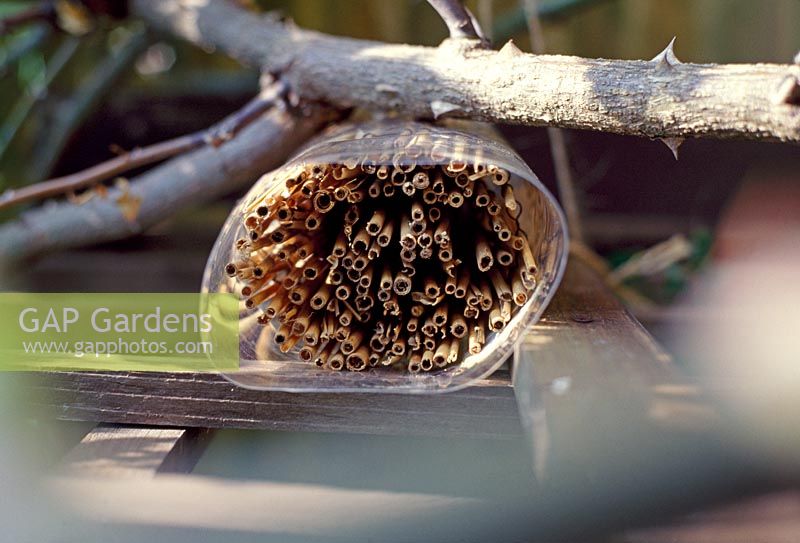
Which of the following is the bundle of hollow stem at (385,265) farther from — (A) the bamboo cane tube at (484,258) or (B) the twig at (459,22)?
(B) the twig at (459,22)

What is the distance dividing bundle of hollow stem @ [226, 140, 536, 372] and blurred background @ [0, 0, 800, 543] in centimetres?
76

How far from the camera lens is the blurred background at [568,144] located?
1.73 meters

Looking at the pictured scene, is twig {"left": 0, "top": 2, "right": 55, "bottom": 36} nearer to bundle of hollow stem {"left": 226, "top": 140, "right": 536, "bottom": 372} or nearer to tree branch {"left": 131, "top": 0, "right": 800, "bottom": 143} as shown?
tree branch {"left": 131, "top": 0, "right": 800, "bottom": 143}

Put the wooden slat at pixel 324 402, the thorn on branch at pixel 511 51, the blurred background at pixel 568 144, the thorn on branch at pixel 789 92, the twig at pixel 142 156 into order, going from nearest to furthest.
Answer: the thorn on branch at pixel 789 92, the wooden slat at pixel 324 402, the thorn on branch at pixel 511 51, the twig at pixel 142 156, the blurred background at pixel 568 144

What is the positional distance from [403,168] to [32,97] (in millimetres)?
1552

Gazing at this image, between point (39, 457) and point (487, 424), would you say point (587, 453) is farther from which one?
point (39, 457)

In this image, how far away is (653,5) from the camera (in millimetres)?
1993

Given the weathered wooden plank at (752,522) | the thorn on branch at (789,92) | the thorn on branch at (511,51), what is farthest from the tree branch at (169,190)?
the weathered wooden plank at (752,522)

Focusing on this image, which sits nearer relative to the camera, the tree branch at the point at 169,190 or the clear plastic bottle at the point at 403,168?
the clear plastic bottle at the point at 403,168

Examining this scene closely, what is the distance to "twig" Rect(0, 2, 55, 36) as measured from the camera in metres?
1.50

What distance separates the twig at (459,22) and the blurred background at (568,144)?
54 centimetres

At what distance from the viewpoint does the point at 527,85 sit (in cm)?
82

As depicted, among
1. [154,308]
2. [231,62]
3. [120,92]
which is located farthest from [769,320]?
[120,92]

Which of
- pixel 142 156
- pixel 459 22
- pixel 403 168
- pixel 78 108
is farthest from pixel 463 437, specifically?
pixel 78 108
